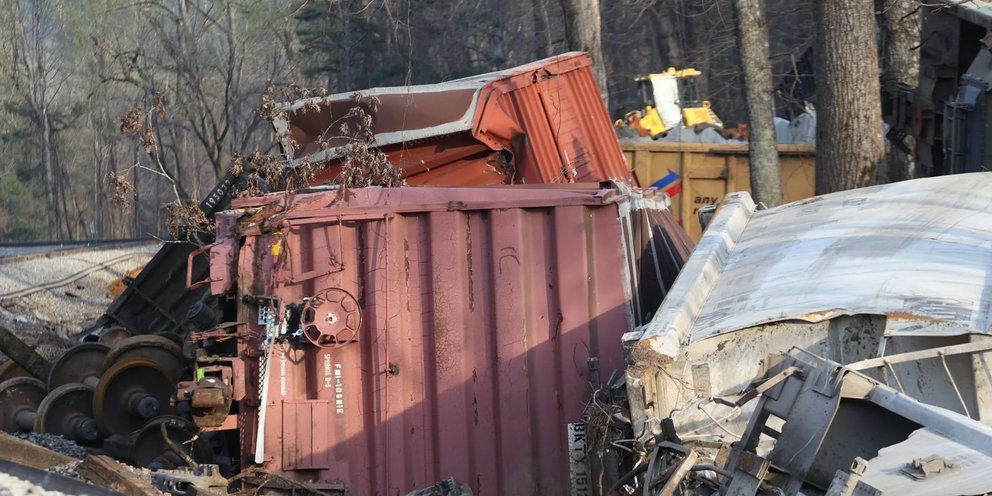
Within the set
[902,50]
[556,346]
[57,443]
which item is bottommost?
[57,443]

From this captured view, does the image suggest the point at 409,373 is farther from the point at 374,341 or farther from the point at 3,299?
the point at 3,299

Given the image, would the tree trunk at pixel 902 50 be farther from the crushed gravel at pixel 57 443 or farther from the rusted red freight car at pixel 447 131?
the crushed gravel at pixel 57 443

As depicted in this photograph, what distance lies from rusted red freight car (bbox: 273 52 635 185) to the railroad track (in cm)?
747

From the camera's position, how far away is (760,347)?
16.4ft

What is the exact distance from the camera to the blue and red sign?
14219 millimetres

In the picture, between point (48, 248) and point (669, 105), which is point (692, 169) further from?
point (48, 248)

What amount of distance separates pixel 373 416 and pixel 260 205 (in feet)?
4.20

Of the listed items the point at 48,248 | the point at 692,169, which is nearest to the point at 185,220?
the point at 692,169

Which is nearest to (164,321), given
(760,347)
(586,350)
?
A: (586,350)

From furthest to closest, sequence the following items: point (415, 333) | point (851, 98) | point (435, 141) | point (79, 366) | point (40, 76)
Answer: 1. point (40, 76)
2. point (851, 98)
3. point (79, 366)
4. point (435, 141)
5. point (415, 333)

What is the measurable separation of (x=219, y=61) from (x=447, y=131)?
24.0 m

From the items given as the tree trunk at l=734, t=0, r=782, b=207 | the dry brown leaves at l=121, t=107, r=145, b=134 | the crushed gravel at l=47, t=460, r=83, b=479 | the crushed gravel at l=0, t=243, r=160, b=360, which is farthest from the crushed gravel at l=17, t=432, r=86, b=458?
the tree trunk at l=734, t=0, r=782, b=207

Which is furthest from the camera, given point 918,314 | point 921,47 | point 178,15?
point 178,15

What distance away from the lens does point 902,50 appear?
1228 cm
